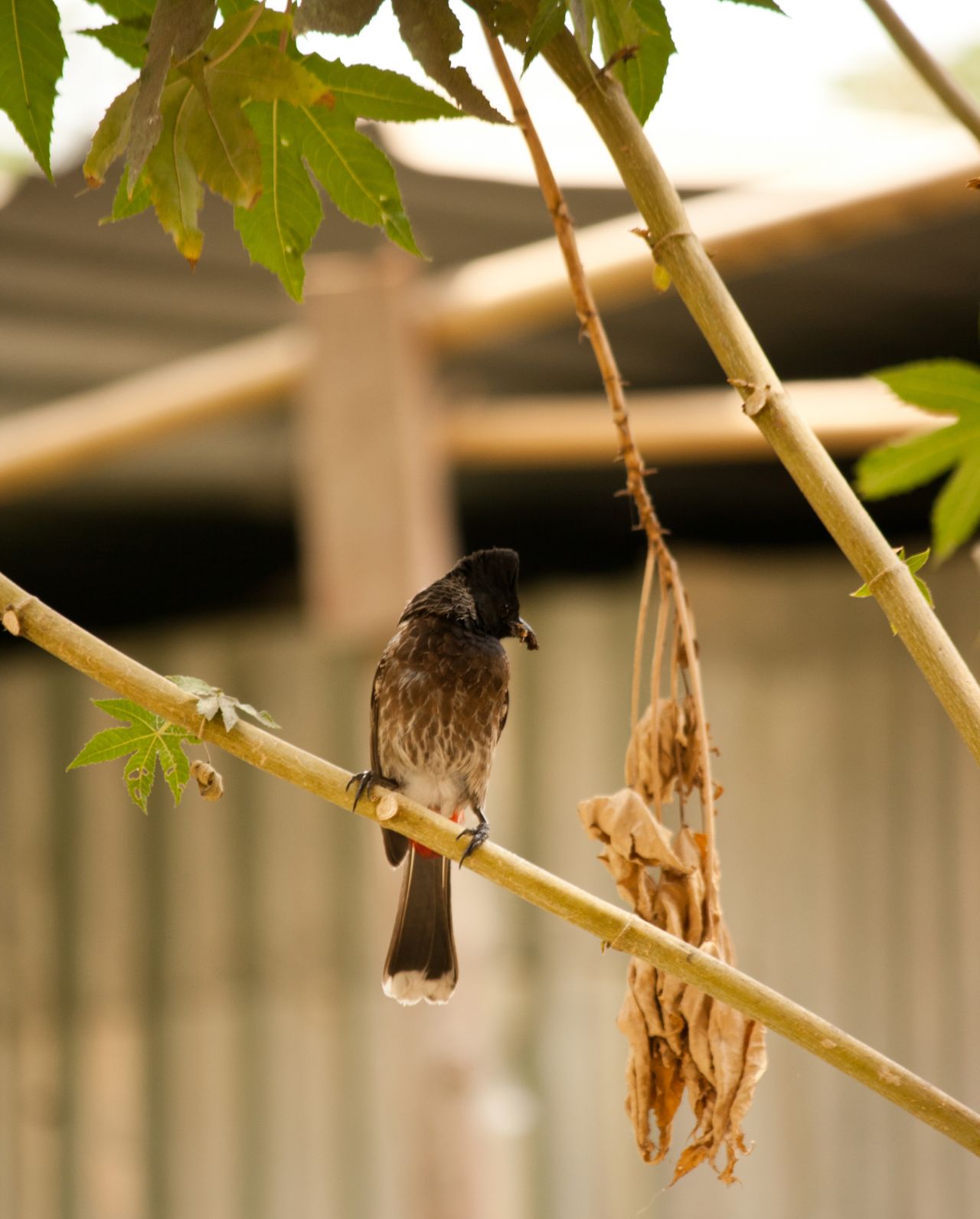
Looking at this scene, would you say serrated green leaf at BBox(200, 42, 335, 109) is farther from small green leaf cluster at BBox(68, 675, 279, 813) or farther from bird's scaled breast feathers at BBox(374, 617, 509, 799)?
bird's scaled breast feathers at BBox(374, 617, 509, 799)

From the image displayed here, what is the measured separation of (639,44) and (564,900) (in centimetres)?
58

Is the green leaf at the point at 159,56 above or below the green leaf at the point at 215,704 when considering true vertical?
above

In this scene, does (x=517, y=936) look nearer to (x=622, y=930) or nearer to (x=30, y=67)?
(x=622, y=930)

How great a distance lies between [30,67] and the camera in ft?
3.47

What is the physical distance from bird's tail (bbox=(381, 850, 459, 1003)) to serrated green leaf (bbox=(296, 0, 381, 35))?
39.2 inches

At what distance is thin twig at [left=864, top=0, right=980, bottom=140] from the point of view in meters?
1.01

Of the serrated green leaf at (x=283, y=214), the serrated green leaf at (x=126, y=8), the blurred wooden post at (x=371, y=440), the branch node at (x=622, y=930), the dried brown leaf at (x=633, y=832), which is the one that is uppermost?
the blurred wooden post at (x=371, y=440)

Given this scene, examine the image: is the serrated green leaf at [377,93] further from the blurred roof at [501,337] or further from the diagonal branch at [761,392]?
the blurred roof at [501,337]

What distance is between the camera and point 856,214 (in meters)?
3.16

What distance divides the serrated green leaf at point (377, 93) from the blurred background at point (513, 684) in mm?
2054

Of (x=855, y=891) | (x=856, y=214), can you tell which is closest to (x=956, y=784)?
(x=855, y=891)

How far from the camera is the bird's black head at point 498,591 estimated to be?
1.34 m

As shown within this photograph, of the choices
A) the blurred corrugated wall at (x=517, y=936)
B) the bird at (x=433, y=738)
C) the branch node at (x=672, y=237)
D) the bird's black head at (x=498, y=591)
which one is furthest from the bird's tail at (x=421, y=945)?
the blurred corrugated wall at (x=517, y=936)

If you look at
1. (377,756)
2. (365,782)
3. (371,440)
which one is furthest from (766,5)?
(371,440)
